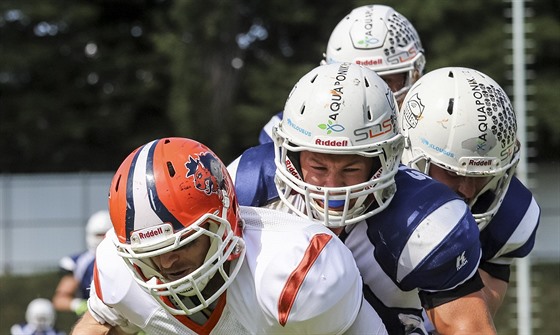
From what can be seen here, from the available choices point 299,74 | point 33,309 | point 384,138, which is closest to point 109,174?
point 299,74

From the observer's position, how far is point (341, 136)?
324 centimetres

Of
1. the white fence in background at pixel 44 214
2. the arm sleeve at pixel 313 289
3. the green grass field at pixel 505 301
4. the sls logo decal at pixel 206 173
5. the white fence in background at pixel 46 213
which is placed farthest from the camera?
the white fence in background at pixel 44 214

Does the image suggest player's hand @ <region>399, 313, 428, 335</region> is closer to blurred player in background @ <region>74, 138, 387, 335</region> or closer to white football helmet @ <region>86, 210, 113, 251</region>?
blurred player in background @ <region>74, 138, 387, 335</region>

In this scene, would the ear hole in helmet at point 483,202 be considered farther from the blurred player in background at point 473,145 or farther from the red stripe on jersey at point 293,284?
the red stripe on jersey at point 293,284

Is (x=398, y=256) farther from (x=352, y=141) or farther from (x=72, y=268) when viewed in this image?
(x=72, y=268)

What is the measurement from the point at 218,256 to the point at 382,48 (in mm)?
1800

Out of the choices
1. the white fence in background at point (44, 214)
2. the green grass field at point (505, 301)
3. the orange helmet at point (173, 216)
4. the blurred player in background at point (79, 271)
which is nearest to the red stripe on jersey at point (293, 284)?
the orange helmet at point (173, 216)

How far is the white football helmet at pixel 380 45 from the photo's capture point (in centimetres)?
443

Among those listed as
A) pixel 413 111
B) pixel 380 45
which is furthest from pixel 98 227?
pixel 413 111

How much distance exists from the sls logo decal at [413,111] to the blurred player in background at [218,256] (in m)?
0.81

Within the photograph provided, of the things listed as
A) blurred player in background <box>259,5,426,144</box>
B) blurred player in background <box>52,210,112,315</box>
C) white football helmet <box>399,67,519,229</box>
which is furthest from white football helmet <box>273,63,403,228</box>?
blurred player in background <box>52,210,112,315</box>

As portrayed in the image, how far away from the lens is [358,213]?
127 inches

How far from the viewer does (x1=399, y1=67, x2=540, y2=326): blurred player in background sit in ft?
11.8

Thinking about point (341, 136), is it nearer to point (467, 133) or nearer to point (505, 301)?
point (467, 133)
